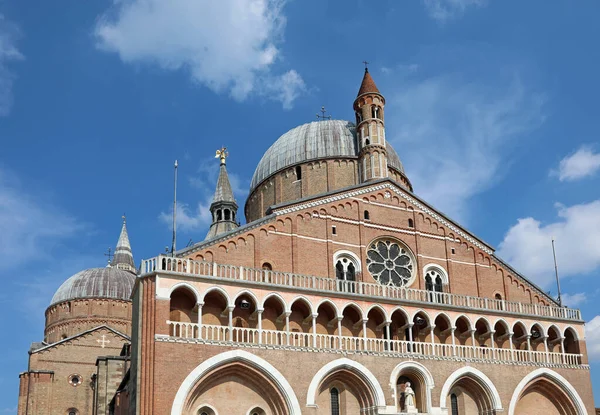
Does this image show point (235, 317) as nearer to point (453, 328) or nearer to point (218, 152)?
point (453, 328)

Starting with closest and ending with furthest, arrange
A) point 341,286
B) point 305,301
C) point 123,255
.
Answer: point 305,301 < point 341,286 < point 123,255

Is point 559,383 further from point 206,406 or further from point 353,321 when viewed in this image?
point 206,406

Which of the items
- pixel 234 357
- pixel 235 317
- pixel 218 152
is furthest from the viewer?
pixel 218 152

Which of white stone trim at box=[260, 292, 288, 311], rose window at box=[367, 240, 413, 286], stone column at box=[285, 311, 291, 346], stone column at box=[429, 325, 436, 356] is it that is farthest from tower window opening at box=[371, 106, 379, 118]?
stone column at box=[285, 311, 291, 346]

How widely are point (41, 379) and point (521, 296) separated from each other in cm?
3102

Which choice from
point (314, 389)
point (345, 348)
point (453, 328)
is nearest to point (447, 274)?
point (453, 328)

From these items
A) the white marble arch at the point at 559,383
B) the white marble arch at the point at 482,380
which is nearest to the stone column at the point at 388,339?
the white marble arch at the point at 482,380

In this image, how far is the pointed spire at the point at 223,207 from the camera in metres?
54.0

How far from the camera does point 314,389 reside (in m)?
31.4

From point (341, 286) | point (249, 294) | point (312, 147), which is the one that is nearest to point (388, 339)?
point (341, 286)

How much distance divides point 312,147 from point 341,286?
1574cm

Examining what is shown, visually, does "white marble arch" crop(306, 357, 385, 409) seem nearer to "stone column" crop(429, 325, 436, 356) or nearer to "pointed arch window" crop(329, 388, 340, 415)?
"pointed arch window" crop(329, 388, 340, 415)

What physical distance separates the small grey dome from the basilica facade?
15.4 meters

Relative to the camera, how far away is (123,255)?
68.5 meters
